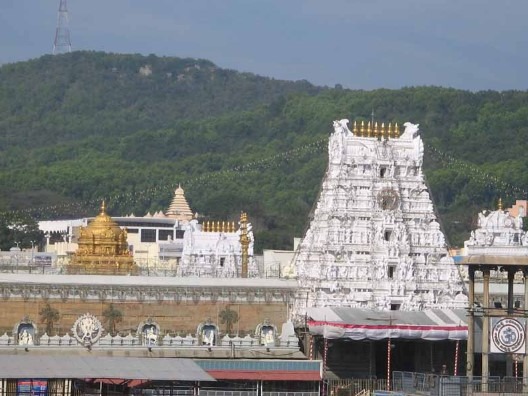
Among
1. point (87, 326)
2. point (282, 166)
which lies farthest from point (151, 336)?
point (282, 166)

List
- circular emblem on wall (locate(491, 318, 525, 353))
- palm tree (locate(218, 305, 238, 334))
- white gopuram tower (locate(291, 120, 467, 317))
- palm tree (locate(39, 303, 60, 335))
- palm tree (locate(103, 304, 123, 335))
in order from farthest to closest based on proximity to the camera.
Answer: palm tree (locate(218, 305, 238, 334)) < palm tree (locate(103, 304, 123, 335)) < palm tree (locate(39, 303, 60, 335)) < white gopuram tower (locate(291, 120, 467, 317)) < circular emblem on wall (locate(491, 318, 525, 353))

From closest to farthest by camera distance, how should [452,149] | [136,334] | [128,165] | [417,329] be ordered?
[417,329], [136,334], [452,149], [128,165]

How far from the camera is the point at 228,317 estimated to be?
62875 millimetres

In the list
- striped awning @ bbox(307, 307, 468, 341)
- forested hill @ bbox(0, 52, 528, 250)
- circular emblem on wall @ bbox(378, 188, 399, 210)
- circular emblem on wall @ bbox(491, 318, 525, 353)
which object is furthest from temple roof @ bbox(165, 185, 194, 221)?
circular emblem on wall @ bbox(491, 318, 525, 353)

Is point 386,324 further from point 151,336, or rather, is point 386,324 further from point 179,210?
point 179,210

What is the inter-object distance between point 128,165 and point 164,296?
11467cm

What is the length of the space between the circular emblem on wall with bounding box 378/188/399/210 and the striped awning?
Answer: 4.03 m

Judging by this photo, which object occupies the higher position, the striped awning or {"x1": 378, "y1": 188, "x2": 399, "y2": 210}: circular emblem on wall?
{"x1": 378, "y1": 188, "x2": 399, "y2": 210}: circular emblem on wall

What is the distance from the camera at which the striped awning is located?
5647cm

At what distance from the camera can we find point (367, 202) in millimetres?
62125

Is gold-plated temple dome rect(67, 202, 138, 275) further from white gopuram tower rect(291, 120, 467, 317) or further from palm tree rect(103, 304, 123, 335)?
white gopuram tower rect(291, 120, 467, 317)

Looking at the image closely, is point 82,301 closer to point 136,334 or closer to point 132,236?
point 136,334

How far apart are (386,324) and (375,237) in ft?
15.8

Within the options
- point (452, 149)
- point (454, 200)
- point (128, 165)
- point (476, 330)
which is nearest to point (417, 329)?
point (476, 330)
